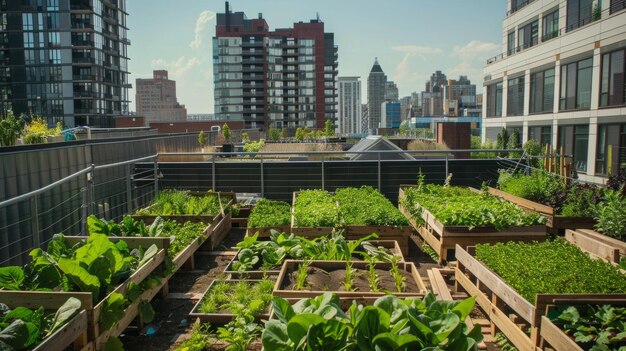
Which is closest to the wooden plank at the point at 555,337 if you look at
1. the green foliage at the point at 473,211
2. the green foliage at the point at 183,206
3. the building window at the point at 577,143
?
Result: the green foliage at the point at 473,211

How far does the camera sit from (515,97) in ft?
106

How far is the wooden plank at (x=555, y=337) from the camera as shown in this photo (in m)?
3.54

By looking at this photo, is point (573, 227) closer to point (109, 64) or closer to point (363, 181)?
point (363, 181)

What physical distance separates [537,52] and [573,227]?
78.3 ft

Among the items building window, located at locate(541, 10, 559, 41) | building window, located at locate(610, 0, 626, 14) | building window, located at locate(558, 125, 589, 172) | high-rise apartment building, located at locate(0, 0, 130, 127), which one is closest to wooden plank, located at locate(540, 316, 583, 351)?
building window, located at locate(610, 0, 626, 14)

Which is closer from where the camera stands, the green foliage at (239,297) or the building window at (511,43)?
the green foliage at (239,297)

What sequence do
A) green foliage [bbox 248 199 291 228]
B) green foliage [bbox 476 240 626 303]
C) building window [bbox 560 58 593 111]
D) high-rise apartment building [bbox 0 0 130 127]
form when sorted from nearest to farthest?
green foliage [bbox 476 240 626 303]
green foliage [bbox 248 199 291 228]
building window [bbox 560 58 593 111]
high-rise apartment building [bbox 0 0 130 127]

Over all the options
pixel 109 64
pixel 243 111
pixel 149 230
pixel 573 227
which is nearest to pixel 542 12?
pixel 573 227

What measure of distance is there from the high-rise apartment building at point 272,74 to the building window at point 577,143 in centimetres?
8068

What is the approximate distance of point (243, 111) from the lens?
352 ft

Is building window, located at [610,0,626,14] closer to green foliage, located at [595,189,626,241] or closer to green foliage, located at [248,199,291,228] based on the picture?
green foliage, located at [595,189,626,241]

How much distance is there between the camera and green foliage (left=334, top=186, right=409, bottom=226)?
7.93 metres

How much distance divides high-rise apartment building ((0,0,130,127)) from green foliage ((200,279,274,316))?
6664 centimetres

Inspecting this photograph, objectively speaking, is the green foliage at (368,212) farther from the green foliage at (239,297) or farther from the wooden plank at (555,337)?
the wooden plank at (555,337)
